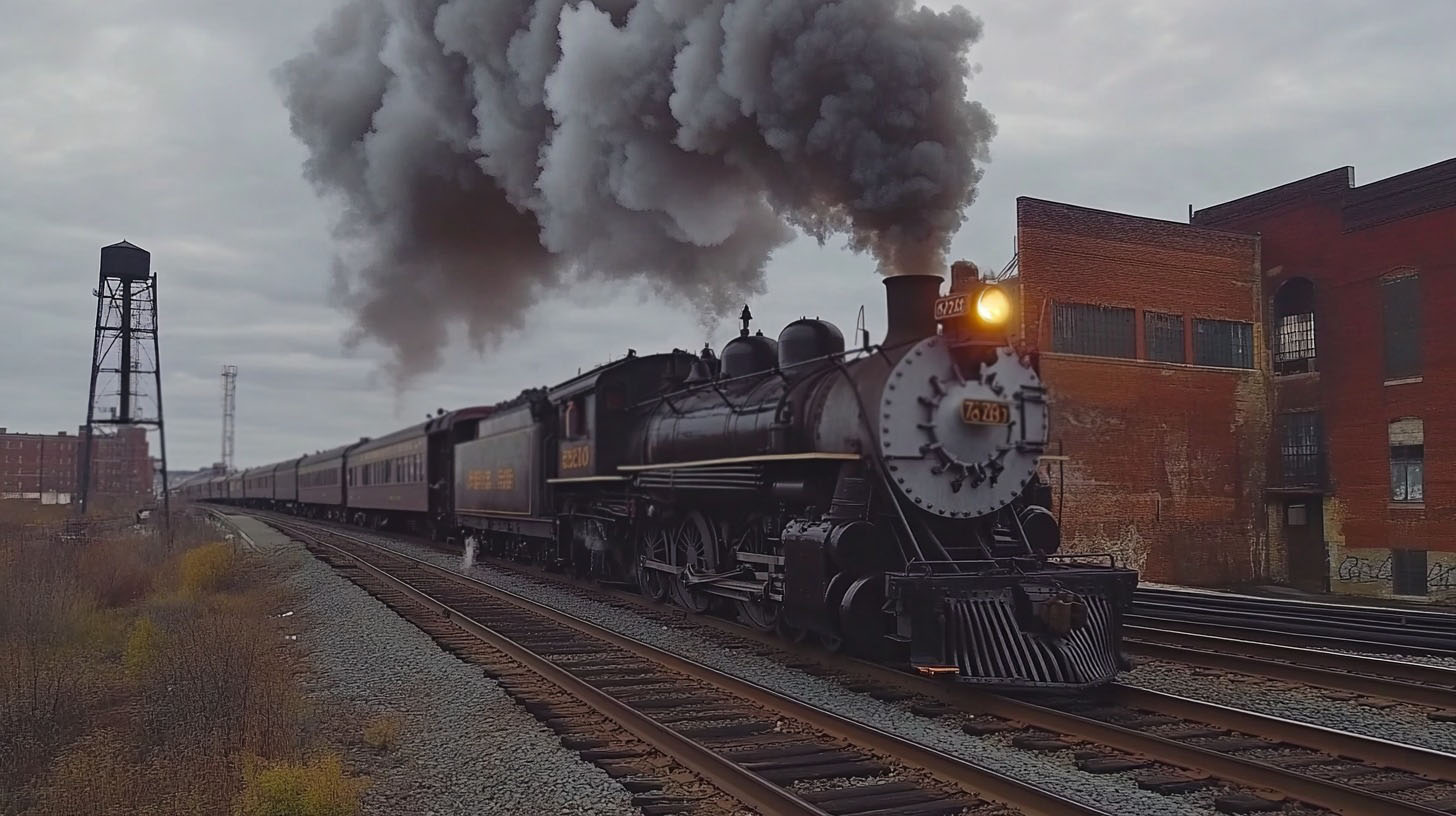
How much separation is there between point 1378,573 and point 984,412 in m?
21.4

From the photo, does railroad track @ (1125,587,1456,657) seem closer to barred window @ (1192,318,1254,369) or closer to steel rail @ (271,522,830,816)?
steel rail @ (271,522,830,816)

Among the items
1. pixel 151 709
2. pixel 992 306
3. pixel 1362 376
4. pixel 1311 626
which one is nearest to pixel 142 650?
pixel 151 709

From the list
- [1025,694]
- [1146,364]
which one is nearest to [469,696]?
[1025,694]

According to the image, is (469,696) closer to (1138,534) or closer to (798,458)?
(798,458)

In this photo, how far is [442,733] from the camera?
642cm

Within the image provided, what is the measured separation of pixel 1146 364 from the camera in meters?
24.8

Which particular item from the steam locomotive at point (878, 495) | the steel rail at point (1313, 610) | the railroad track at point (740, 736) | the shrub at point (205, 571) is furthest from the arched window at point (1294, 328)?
the shrub at point (205, 571)

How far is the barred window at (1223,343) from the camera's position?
84.5 ft

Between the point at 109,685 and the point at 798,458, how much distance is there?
584 cm

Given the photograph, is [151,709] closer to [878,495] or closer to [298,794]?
[298,794]

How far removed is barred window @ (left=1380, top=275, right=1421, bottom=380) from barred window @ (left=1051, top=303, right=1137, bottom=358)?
6.12 metres

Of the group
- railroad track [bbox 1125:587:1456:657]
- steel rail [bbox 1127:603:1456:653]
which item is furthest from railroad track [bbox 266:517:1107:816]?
railroad track [bbox 1125:587:1456:657]

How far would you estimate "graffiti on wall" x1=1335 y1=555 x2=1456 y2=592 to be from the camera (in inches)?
912

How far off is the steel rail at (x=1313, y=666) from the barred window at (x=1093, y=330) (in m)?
14.4
